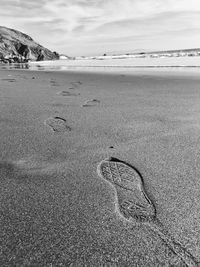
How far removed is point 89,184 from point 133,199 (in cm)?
29

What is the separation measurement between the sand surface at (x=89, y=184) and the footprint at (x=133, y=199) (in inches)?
1.0

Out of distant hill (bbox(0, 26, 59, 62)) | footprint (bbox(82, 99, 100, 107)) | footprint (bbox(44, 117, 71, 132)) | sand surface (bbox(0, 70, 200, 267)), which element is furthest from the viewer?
distant hill (bbox(0, 26, 59, 62))

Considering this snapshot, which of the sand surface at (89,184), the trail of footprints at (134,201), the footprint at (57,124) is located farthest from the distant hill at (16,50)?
the trail of footprints at (134,201)

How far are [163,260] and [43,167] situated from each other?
38.9 inches

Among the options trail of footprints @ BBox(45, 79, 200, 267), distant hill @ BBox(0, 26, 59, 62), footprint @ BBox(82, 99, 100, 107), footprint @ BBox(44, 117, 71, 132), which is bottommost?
trail of footprints @ BBox(45, 79, 200, 267)

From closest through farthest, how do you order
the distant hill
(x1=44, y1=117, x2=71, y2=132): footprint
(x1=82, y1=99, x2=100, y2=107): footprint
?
(x1=44, y1=117, x2=71, y2=132): footprint
(x1=82, y1=99, x2=100, y2=107): footprint
the distant hill

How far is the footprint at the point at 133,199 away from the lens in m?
1.09

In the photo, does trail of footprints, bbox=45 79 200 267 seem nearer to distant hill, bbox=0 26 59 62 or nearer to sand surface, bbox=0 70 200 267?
sand surface, bbox=0 70 200 267

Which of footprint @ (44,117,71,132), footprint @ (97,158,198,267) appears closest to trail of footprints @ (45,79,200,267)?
footprint @ (97,158,198,267)

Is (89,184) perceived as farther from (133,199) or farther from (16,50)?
(16,50)

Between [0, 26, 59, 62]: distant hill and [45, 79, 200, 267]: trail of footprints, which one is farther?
[0, 26, 59, 62]: distant hill

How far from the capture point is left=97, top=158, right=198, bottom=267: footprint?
1.09 metres

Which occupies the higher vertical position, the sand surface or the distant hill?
the distant hill

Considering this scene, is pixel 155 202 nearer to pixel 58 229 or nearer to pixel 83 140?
pixel 58 229
